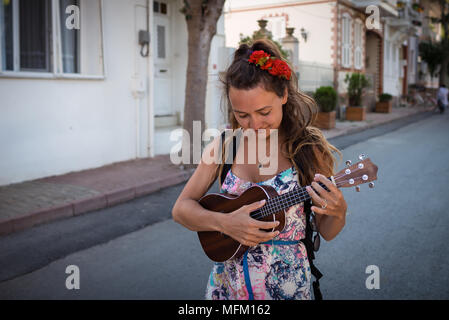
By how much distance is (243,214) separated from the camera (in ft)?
5.90

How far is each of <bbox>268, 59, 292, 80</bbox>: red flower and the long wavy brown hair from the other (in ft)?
0.07

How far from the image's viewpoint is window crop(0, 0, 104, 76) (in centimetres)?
701

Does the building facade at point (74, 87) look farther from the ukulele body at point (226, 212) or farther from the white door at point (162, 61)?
the ukulele body at point (226, 212)

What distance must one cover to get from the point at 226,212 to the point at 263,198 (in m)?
0.19

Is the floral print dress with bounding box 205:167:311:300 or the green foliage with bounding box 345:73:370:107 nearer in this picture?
the floral print dress with bounding box 205:167:311:300

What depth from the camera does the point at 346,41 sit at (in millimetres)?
21312

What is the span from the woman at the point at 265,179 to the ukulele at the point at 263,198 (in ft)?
0.16

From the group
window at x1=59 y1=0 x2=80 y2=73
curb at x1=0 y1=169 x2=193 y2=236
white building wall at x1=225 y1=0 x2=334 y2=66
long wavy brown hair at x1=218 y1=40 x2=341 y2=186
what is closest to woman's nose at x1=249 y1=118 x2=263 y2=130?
long wavy brown hair at x1=218 y1=40 x2=341 y2=186

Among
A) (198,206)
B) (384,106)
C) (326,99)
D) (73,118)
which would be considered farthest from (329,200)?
(384,106)

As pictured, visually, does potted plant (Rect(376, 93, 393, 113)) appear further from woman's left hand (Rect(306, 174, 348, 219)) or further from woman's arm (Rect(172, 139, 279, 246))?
woman's left hand (Rect(306, 174, 348, 219))

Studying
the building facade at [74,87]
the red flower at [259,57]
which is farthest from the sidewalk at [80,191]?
the red flower at [259,57]

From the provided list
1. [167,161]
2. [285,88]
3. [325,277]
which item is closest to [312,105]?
[285,88]

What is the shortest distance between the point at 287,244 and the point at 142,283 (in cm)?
215

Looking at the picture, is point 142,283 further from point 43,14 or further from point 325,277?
point 43,14
